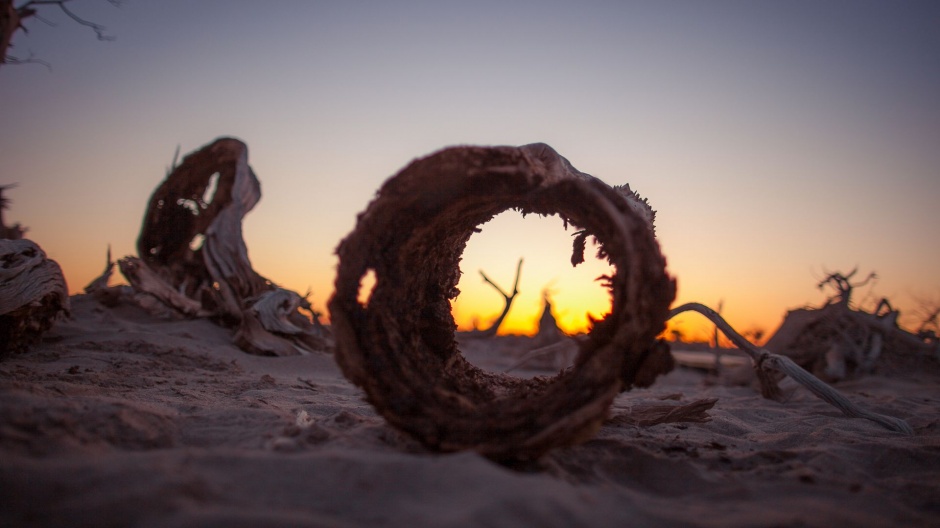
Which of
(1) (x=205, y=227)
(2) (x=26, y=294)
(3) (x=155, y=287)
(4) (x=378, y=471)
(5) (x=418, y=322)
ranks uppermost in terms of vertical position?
(1) (x=205, y=227)

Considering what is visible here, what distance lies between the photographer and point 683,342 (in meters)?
23.5

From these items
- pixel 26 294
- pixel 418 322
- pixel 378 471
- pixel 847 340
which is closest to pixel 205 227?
pixel 26 294

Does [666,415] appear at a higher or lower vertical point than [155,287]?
lower

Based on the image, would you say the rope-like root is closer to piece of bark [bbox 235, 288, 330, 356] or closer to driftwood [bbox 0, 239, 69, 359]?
driftwood [bbox 0, 239, 69, 359]

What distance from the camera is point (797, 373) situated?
386 centimetres

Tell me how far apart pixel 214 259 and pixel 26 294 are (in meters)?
3.92

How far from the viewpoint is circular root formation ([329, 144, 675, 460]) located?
232 cm

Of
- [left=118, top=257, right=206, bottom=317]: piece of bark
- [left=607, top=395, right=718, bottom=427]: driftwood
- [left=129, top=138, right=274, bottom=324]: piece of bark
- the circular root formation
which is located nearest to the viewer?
the circular root formation

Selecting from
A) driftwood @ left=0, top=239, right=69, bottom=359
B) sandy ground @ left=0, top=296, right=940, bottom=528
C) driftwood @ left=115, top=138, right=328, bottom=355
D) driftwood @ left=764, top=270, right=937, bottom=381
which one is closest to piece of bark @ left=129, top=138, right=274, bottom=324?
driftwood @ left=115, top=138, right=328, bottom=355

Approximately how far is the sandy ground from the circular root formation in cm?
22

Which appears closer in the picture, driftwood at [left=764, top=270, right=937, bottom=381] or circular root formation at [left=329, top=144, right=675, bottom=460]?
circular root formation at [left=329, top=144, right=675, bottom=460]

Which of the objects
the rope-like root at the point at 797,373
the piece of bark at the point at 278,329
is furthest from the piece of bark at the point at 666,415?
the piece of bark at the point at 278,329

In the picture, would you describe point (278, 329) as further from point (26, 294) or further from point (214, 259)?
point (26, 294)

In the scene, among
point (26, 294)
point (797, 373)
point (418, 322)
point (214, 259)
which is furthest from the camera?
point (214, 259)
